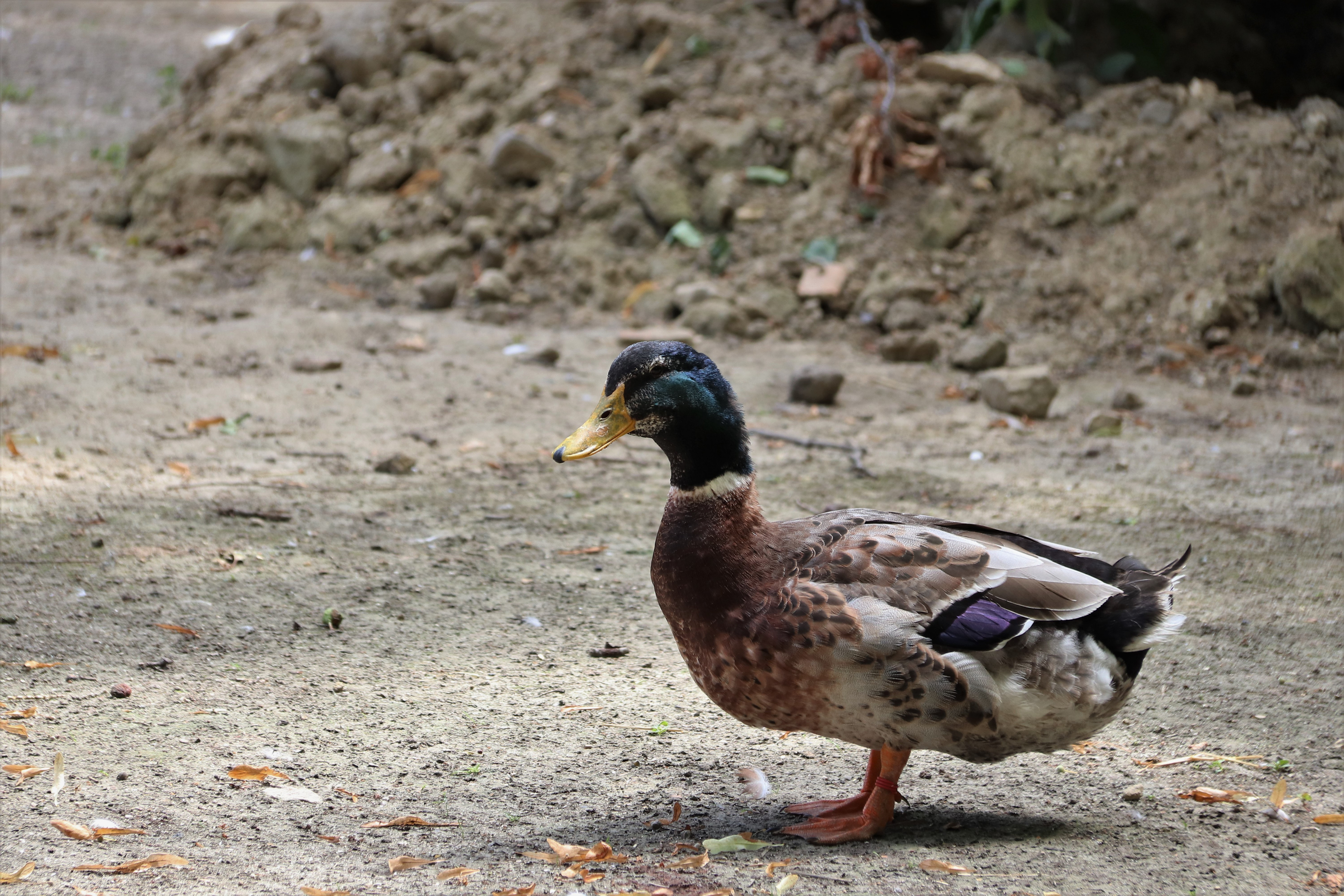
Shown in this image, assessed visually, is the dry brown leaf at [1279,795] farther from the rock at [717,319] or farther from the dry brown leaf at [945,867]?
the rock at [717,319]

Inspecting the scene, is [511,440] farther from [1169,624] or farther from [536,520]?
[1169,624]

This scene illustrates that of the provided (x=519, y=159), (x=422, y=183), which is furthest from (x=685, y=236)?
(x=422, y=183)

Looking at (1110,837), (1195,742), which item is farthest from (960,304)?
(1110,837)

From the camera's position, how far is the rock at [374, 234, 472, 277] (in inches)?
332

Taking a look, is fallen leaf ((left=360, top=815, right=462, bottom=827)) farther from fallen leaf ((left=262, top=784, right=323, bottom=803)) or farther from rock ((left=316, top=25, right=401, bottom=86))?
rock ((left=316, top=25, right=401, bottom=86))

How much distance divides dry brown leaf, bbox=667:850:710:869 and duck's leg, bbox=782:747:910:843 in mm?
283

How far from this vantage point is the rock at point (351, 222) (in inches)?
345

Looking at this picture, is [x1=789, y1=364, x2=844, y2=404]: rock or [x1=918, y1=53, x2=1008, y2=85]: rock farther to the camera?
[x1=918, y1=53, x2=1008, y2=85]: rock

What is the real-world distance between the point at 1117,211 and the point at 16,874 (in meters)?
7.73

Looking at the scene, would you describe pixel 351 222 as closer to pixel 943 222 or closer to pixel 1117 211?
pixel 943 222

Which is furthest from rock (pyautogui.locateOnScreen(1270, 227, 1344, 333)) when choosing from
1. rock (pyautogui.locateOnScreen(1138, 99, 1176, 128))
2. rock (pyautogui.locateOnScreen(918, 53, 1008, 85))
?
rock (pyautogui.locateOnScreen(918, 53, 1008, 85))

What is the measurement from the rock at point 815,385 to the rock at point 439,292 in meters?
2.55

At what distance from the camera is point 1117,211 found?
325 inches

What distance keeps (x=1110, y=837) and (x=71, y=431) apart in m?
4.50
